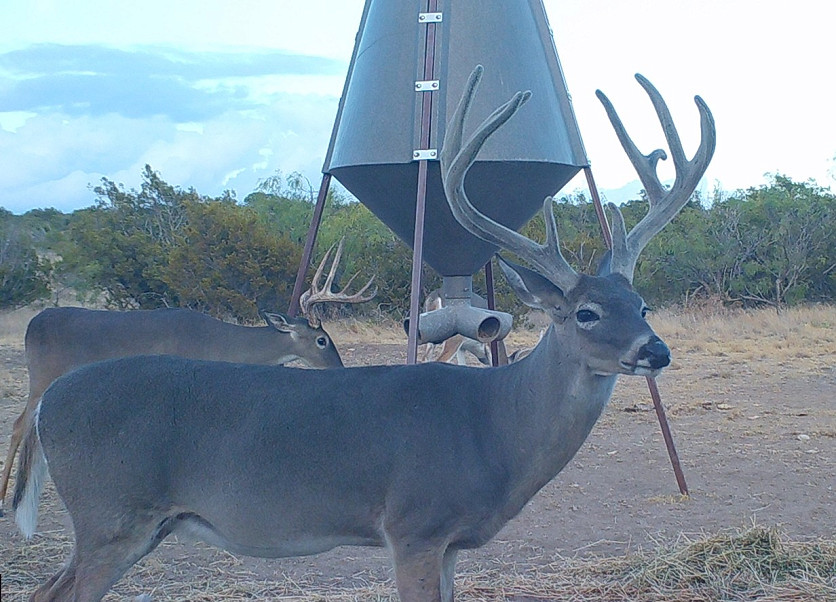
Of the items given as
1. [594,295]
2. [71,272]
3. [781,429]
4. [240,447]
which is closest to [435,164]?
[594,295]

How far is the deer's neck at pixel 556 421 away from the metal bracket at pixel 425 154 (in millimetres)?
2802

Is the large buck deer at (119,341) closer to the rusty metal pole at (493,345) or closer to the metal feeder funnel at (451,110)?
the rusty metal pole at (493,345)

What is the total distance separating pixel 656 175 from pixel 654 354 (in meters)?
1.88

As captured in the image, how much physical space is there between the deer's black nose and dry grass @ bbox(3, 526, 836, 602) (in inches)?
80.2

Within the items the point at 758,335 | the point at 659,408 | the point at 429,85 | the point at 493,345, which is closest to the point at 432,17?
the point at 429,85

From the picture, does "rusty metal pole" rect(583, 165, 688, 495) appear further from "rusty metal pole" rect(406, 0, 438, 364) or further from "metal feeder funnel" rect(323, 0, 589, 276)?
"rusty metal pole" rect(406, 0, 438, 364)

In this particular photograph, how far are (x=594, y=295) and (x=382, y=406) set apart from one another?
113cm

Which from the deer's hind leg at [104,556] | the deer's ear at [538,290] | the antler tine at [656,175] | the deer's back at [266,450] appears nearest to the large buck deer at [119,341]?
the deer's hind leg at [104,556]

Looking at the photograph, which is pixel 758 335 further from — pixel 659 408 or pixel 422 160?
pixel 422 160

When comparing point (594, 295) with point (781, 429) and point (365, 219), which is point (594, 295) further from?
point (365, 219)

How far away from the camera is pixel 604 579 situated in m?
5.65

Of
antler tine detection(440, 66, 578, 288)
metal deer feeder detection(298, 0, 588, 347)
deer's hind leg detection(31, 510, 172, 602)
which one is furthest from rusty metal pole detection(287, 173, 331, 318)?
deer's hind leg detection(31, 510, 172, 602)

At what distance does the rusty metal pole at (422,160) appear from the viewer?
640 centimetres

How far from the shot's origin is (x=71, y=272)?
25.8m
